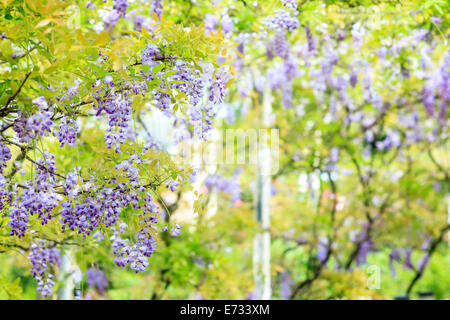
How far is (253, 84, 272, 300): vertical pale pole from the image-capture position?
15.4 feet

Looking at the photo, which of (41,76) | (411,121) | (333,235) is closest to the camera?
(41,76)

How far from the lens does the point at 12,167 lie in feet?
7.28

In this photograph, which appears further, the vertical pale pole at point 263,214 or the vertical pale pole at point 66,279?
the vertical pale pole at point 263,214

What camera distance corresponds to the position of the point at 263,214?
194 inches

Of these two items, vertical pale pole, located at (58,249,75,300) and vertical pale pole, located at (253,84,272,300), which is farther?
vertical pale pole, located at (253,84,272,300)

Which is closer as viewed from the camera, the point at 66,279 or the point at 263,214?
the point at 66,279

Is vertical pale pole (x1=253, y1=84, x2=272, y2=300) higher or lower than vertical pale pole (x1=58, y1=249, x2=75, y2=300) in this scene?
higher

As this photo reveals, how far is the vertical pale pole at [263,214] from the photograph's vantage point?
15.4 ft

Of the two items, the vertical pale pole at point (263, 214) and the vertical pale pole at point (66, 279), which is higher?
the vertical pale pole at point (263, 214)

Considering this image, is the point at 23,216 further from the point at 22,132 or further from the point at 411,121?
the point at 411,121

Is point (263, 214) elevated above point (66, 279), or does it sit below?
above

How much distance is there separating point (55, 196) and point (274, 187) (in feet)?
18.7
